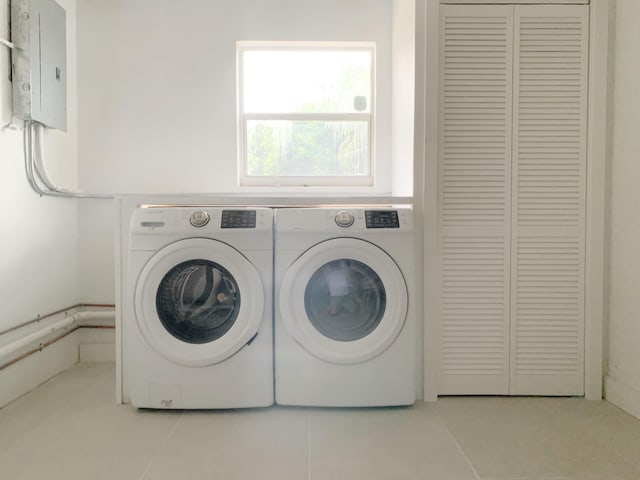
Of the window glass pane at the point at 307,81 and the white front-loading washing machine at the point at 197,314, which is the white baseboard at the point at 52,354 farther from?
the window glass pane at the point at 307,81

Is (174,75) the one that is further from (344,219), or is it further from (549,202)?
(549,202)

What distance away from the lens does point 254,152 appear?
2.87 metres

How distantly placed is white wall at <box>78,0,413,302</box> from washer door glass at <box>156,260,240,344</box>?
1.00 m

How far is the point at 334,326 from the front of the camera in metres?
1.88

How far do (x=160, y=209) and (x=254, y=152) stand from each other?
1158 mm

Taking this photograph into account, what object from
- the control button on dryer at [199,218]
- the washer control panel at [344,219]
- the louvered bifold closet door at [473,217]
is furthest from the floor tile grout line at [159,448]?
the louvered bifold closet door at [473,217]

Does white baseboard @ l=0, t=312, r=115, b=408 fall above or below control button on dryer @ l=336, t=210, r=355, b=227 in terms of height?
below

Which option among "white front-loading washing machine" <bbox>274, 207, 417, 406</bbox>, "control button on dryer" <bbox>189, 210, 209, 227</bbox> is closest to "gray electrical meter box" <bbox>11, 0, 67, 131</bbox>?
"control button on dryer" <bbox>189, 210, 209, 227</bbox>

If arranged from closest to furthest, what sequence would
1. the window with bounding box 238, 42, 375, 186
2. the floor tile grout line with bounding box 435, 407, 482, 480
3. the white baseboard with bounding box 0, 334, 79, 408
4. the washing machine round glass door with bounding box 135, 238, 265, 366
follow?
1. the floor tile grout line with bounding box 435, 407, 482, 480
2. the washing machine round glass door with bounding box 135, 238, 265, 366
3. the white baseboard with bounding box 0, 334, 79, 408
4. the window with bounding box 238, 42, 375, 186

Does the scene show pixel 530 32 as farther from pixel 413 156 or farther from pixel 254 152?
pixel 254 152

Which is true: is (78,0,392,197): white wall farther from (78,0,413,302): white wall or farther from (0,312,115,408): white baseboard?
(0,312,115,408): white baseboard

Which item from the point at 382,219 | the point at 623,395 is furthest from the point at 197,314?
the point at 623,395

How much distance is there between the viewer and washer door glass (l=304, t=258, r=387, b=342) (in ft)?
6.13

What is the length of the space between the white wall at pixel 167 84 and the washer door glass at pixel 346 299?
109 centimetres
